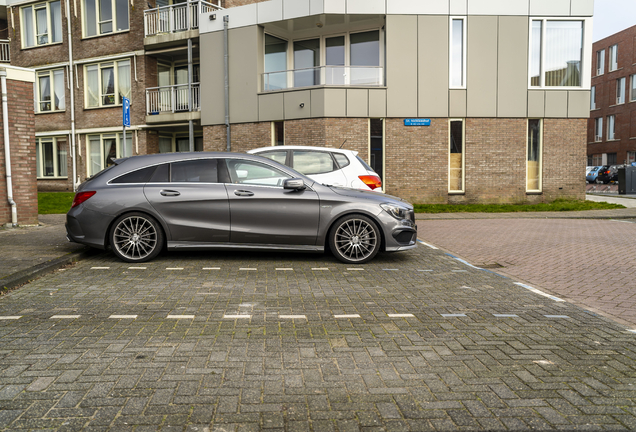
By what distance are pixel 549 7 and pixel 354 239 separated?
16.8 m

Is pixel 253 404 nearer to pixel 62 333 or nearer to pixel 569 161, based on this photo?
pixel 62 333

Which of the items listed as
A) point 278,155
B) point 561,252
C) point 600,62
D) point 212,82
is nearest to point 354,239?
point 278,155

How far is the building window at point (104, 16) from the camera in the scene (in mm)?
25828

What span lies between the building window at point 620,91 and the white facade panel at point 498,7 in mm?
36764

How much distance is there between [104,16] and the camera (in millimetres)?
26375

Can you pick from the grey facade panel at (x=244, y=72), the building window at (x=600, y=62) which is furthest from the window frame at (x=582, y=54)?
the building window at (x=600, y=62)

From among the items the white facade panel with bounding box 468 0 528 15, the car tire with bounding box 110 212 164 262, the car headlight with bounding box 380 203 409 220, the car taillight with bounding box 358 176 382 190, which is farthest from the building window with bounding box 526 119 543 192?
the car tire with bounding box 110 212 164 262

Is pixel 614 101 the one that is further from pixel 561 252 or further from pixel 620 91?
pixel 561 252

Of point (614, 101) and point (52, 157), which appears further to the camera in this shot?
point (614, 101)

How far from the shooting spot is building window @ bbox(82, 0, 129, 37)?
25.8m

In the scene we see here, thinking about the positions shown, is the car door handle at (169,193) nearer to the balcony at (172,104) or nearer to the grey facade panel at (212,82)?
the grey facade panel at (212,82)

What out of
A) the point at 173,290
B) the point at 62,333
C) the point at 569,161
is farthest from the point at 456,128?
the point at 62,333

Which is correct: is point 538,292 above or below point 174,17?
below

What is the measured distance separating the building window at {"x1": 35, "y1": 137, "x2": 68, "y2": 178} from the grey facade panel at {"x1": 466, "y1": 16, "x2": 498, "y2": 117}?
783 inches
